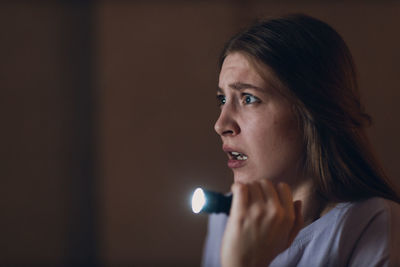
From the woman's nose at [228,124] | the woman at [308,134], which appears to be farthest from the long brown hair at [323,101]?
the woman's nose at [228,124]

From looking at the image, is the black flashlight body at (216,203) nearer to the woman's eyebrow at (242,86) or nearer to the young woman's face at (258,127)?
the young woman's face at (258,127)

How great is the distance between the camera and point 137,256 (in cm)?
186

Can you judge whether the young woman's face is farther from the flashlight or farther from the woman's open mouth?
the flashlight

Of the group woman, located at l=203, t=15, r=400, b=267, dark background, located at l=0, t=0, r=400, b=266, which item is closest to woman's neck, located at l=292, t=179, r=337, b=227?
woman, located at l=203, t=15, r=400, b=267

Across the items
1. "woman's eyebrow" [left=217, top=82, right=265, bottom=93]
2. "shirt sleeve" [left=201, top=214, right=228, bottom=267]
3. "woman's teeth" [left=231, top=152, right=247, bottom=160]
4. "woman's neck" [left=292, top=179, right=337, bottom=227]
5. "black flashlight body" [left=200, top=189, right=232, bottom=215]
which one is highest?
"woman's eyebrow" [left=217, top=82, right=265, bottom=93]

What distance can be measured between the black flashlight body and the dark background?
1103mm

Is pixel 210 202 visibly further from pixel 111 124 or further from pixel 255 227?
pixel 111 124

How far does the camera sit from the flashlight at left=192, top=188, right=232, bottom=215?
671 mm

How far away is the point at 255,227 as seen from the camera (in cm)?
67

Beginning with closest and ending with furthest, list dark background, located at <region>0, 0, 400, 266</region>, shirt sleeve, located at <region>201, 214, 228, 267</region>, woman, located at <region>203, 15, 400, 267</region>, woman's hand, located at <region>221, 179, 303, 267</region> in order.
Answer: woman's hand, located at <region>221, 179, 303, 267</region>, woman, located at <region>203, 15, 400, 267</region>, shirt sleeve, located at <region>201, 214, 228, 267</region>, dark background, located at <region>0, 0, 400, 266</region>

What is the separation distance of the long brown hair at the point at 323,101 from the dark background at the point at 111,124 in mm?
917

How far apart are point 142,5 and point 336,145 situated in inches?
53.8

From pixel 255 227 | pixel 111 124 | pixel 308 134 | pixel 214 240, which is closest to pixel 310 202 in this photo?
pixel 308 134

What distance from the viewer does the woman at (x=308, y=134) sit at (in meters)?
0.82
